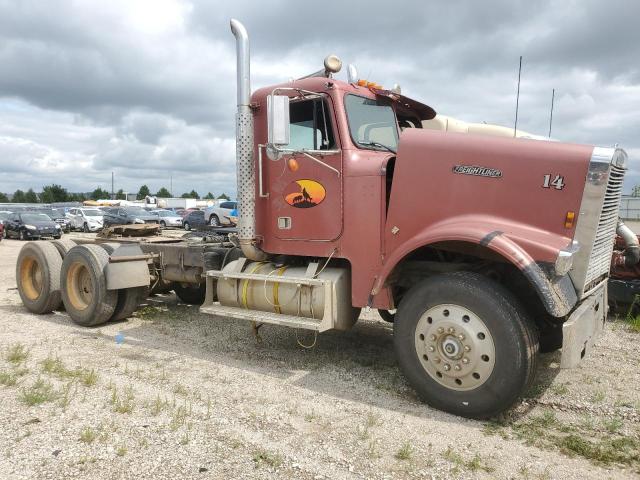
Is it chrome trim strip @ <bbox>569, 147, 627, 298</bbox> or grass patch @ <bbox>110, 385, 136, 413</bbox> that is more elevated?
chrome trim strip @ <bbox>569, 147, 627, 298</bbox>

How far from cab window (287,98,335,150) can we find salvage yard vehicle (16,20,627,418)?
13 mm

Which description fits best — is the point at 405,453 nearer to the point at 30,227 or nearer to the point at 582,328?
the point at 582,328

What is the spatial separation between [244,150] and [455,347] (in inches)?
117

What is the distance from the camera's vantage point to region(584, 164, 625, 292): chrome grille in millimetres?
4105

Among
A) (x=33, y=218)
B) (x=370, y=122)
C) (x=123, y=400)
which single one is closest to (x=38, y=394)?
(x=123, y=400)

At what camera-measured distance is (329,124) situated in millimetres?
5164

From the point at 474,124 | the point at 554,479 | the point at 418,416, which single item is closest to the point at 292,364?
the point at 418,416

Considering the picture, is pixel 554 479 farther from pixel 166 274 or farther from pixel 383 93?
pixel 166 274

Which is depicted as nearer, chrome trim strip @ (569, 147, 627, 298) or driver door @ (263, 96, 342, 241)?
chrome trim strip @ (569, 147, 627, 298)

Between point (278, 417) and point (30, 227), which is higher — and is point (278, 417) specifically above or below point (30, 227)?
above

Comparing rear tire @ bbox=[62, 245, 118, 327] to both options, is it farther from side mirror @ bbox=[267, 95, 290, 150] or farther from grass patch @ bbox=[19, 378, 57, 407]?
side mirror @ bbox=[267, 95, 290, 150]

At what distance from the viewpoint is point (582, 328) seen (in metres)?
4.02

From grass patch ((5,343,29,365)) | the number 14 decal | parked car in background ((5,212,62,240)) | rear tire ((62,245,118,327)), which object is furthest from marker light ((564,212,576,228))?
parked car in background ((5,212,62,240))

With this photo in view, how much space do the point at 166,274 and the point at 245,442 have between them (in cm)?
406
